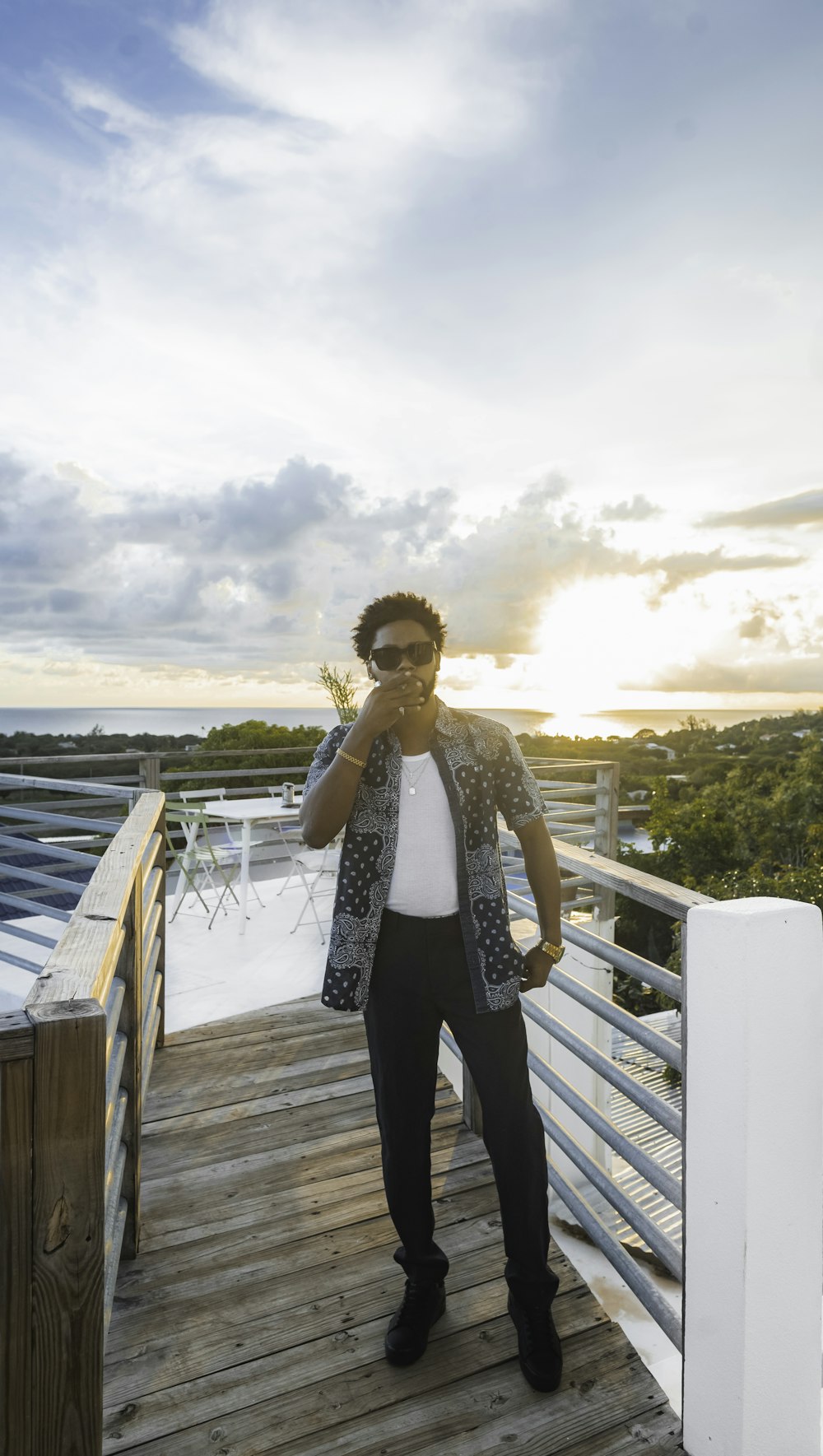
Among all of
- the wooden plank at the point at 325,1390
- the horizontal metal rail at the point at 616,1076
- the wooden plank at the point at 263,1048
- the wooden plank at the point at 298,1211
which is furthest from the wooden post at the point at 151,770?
the wooden plank at the point at 325,1390

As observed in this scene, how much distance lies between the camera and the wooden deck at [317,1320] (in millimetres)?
1600

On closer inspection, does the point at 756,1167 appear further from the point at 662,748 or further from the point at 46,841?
the point at 662,748

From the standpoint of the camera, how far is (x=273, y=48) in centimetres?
580

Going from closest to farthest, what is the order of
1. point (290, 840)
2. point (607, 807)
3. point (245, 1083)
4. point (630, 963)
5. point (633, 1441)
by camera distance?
point (633, 1441) < point (630, 963) < point (245, 1083) < point (290, 840) < point (607, 807)

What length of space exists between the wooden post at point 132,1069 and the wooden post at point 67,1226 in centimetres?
100

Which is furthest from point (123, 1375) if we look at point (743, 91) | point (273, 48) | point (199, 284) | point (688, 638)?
point (688, 638)

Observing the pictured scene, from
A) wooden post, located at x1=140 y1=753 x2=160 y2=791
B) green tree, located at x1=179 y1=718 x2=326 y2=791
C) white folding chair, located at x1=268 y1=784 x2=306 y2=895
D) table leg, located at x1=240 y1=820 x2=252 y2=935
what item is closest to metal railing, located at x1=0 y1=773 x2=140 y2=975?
wooden post, located at x1=140 y1=753 x2=160 y2=791

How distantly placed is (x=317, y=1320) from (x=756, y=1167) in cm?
115

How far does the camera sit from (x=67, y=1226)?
1000mm

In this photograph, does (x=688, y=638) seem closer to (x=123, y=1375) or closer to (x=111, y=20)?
(x=111, y=20)

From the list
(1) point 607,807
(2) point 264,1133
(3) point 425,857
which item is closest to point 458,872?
(3) point 425,857

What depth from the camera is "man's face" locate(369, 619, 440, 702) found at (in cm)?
169

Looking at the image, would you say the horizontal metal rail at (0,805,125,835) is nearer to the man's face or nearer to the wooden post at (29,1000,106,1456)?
the man's face

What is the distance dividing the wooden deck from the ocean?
1389 mm
